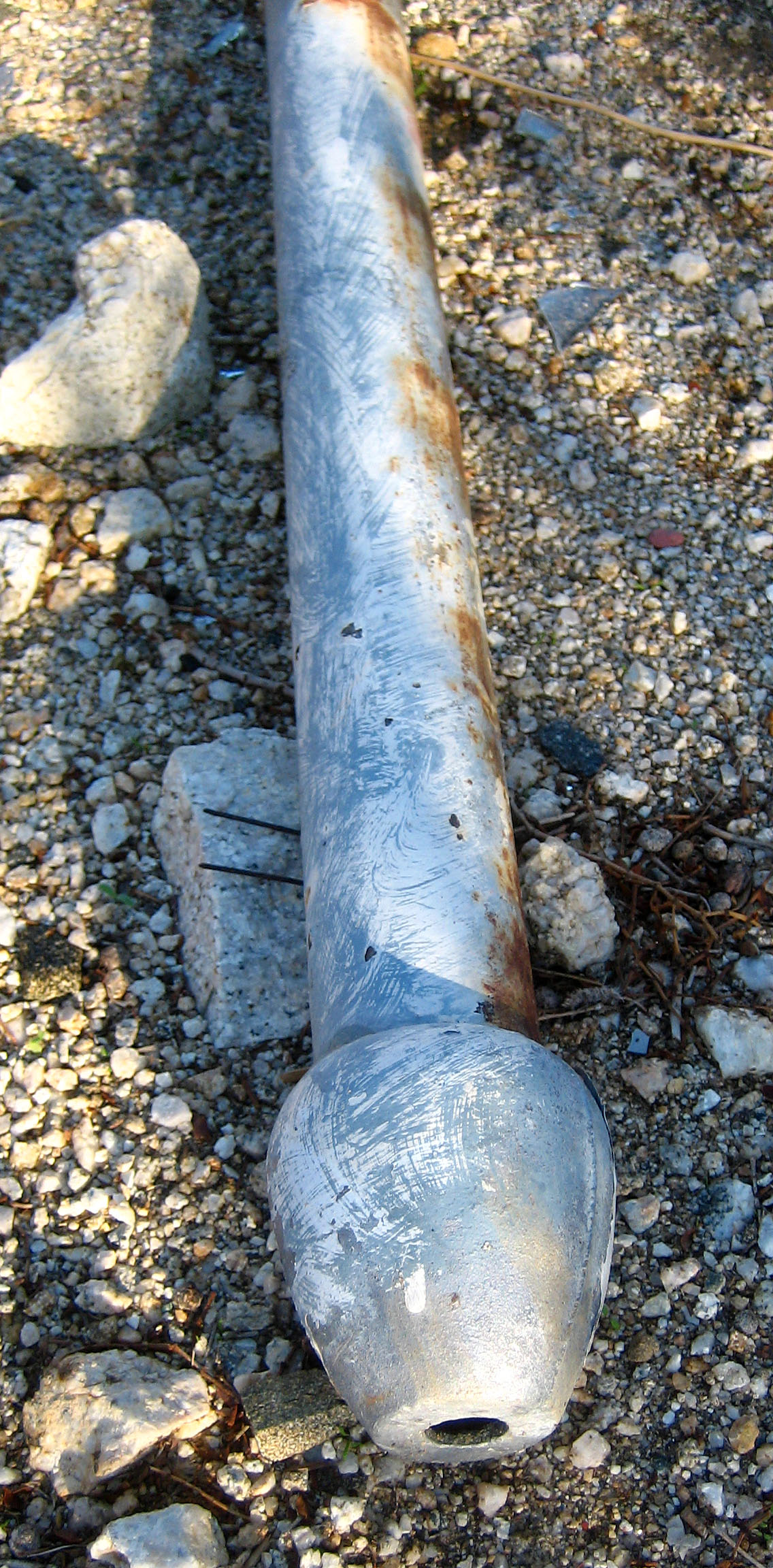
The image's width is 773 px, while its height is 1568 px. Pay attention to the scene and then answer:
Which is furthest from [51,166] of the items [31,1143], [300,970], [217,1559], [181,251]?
[217,1559]

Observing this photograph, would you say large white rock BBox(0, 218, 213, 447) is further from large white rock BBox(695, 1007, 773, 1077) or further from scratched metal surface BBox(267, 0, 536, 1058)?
large white rock BBox(695, 1007, 773, 1077)

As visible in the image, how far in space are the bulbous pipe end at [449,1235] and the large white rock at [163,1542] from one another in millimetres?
399

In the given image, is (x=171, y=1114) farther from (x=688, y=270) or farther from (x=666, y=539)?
(x=688, y=270)

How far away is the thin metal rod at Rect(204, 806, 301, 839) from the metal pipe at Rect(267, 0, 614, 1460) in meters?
0.34

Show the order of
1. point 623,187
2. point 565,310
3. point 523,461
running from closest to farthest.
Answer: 1. point 523,461
2. point 565,310
3. point 623,187

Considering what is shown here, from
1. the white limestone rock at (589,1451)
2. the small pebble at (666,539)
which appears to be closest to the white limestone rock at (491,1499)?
the white limestone rock at (589,1451)

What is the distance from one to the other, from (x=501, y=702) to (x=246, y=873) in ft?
2.23

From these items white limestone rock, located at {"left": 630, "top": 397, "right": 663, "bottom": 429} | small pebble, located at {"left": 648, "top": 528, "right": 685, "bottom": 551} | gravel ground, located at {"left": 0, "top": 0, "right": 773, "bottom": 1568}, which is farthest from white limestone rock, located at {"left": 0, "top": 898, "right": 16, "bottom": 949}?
white limestone rock, located at {"left": 630, "top": 397, "right": 663, "bottom": 429}

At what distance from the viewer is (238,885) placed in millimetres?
2359

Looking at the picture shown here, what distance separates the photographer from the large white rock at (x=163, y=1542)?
1.77 metres

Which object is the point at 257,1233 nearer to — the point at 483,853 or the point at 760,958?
the point at 483,853

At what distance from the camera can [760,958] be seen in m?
2.33

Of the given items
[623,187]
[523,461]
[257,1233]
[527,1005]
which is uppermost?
[623,187]

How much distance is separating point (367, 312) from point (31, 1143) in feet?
5.47
